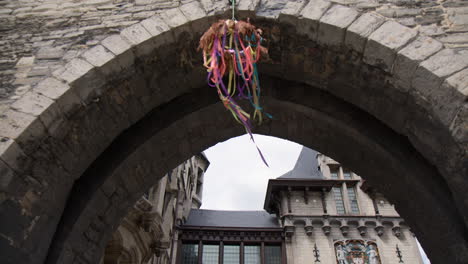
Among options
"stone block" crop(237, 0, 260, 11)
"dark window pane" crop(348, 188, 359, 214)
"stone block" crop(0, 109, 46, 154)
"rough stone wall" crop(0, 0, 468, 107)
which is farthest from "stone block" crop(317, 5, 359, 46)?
"dark window pane" crop(348, 188, 359, 214)

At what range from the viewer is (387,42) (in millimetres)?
2676

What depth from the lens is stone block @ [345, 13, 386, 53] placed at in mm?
2764

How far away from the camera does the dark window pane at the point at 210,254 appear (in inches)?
428

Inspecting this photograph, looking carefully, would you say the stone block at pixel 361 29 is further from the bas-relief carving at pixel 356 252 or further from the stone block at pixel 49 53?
the bas-relief carving at pixel 356 252

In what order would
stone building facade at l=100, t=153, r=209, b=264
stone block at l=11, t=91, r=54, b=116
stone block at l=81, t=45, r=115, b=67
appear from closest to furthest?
1. stone block at l=11, t=91, r=54, b=116
2. stone block at l=81, t=45, r=115, b=67
3. stone building facade at l=100, t=153, r=209, b=264

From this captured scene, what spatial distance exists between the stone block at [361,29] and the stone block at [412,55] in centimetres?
30

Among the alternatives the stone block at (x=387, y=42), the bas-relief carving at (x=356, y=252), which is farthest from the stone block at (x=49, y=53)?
the bas-relief carving at (x=356, y=252)

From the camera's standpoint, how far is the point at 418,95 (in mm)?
2605

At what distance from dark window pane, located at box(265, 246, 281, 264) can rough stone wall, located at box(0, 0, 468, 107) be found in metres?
9.43

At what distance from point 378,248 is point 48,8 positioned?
1088 centimetres

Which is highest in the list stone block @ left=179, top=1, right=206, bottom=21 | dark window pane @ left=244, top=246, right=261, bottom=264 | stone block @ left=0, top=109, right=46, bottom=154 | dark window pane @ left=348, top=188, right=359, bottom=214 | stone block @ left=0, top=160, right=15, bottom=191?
dark window pane @ left=348, top=188, right=359, bottom=214

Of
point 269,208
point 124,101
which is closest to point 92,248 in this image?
point 124,101

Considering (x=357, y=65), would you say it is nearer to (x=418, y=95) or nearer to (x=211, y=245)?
(x=418, y=95)

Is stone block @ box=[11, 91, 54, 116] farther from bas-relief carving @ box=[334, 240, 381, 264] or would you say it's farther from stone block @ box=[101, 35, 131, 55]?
bas-relief carving @ box=[334, 240, 381, 264]
